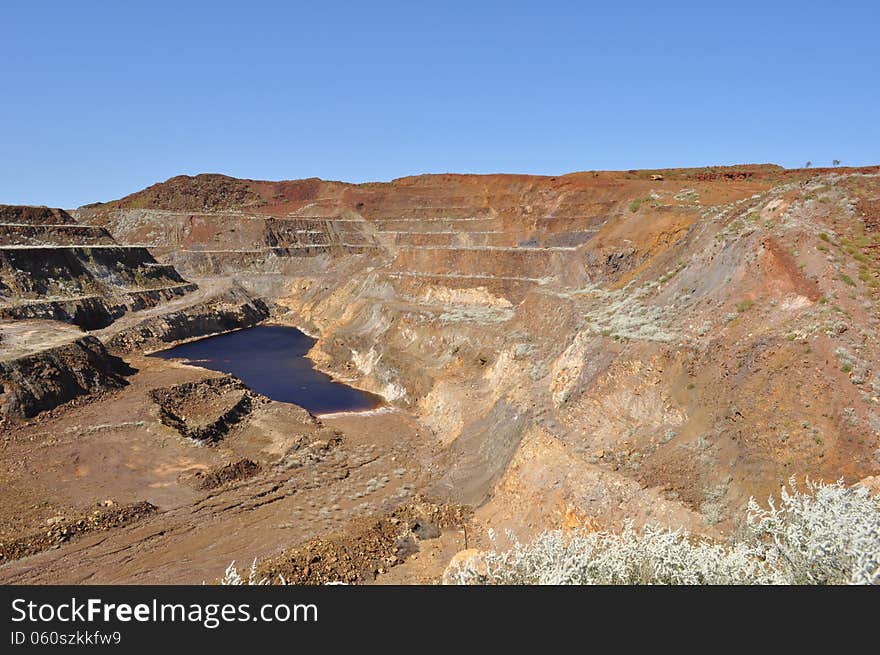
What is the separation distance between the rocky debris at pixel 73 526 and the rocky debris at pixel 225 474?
2302mm

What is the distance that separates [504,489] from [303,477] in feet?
31.6

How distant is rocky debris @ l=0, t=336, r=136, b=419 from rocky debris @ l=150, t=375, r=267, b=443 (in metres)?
4.47

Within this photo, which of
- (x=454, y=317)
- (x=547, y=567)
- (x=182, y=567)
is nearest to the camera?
(x=547, y=567)

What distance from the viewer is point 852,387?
14.8 m

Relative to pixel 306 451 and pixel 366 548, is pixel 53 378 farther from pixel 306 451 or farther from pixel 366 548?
pixel 366 548

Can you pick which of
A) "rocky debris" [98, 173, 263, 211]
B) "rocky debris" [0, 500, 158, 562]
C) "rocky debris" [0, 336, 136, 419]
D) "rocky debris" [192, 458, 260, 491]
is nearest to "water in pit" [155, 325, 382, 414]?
"rocky debris" [192, 458, 260, 491]

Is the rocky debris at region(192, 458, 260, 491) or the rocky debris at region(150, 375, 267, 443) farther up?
the rocky debris at region(150, 375, 267, 443)

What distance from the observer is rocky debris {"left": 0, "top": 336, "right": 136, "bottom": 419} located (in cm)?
2884

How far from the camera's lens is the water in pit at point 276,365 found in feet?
126

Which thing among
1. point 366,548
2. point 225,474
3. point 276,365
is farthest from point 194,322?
point 366,548

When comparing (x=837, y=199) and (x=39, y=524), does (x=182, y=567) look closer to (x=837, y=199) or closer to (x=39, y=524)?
(x=39, y=524)

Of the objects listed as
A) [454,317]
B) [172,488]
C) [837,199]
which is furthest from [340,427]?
[837,199]

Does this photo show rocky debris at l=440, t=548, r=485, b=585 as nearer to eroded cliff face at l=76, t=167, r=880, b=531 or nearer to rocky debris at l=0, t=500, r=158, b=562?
eroded cliff face at l=76, t=167, r=880, b=531

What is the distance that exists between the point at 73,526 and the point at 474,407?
59.8 feet
